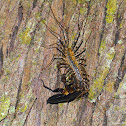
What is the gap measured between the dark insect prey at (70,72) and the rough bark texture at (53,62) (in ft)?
0.37

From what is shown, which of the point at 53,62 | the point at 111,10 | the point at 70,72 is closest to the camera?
the point at 111,10

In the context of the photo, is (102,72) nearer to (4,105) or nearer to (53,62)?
(53,62)

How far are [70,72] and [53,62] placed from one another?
0.82 m

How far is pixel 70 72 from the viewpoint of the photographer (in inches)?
149

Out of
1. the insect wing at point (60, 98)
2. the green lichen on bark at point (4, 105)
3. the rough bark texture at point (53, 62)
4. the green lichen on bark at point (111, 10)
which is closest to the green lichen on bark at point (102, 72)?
the rough bark texture at point (53, 62)

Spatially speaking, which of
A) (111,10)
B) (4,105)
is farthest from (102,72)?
(4,105)

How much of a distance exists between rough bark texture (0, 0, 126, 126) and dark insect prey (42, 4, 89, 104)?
4.5 inches

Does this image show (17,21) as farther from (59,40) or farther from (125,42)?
(125,42)

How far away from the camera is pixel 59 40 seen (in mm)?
3270

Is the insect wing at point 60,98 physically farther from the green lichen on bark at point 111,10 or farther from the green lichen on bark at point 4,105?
the green lichen on bark at point 111,10

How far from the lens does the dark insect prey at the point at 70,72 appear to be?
303 centimetres

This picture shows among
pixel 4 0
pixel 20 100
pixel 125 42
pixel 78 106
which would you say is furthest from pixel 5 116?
pixel 125 42

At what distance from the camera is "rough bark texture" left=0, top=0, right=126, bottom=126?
286 cm

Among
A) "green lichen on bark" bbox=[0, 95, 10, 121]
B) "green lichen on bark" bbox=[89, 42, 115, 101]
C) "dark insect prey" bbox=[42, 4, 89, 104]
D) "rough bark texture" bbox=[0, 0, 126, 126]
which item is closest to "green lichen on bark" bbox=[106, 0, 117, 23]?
"rough bark texture" bbox=[0, 0, 126, 126]
